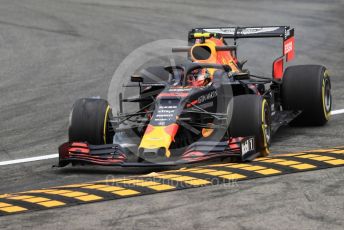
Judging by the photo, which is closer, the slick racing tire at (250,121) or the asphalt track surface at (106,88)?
the asphalt track surface at (106,88)

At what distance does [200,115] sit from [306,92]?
7.58 feet

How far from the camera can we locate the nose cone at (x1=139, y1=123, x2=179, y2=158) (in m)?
12.3

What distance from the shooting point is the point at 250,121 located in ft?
41.7

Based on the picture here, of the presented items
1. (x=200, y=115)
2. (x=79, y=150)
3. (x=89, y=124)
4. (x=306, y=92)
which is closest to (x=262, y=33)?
(x=306, y=92)

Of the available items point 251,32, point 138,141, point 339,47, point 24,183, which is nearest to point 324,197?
point 138,141

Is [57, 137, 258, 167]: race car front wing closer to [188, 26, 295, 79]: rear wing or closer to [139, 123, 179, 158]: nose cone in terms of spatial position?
[139, 123, 179, 158]: nose cone

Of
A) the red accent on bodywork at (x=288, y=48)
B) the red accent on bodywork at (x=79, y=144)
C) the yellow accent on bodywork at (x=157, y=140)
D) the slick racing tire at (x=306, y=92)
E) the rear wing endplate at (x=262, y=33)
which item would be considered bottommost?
the red accent on bodywork at (x=79, y=144)

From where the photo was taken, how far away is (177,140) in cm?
1283

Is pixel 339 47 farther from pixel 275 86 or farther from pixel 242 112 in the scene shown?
pixel 242 112

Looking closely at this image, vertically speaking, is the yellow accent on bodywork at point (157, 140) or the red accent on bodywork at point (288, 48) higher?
the red accent on bodywork at point (288, 48)

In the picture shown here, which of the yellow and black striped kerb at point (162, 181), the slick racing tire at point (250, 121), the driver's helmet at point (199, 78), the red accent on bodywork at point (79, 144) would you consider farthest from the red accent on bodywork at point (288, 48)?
the red accent on bodywork at point (79, 144)

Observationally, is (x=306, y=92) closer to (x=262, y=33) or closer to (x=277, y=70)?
(x=277, y=70)

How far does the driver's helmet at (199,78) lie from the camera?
13.7m

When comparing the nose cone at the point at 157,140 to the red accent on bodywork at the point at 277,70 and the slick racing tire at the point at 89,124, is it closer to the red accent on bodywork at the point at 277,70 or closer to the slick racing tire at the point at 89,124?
the slick racing tire at the point at 89,124
